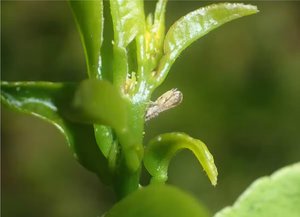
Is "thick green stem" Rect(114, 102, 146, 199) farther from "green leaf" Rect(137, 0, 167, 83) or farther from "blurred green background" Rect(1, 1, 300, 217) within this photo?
"blurred green background" Rect(1, 1, 300, 217)

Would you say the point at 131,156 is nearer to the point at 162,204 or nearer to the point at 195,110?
the point at 162,204

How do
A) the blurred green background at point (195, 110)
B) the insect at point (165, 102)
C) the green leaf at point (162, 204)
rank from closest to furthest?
1. the green leaf at point (162, 204)
2. the insect at point (165, 102)
3. the blurred green background at point (195, 110)

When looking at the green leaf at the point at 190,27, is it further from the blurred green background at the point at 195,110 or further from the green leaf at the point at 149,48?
the blurred green background at the point at 195,110

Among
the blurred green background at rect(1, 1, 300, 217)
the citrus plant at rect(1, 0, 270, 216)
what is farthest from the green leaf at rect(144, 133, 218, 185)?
the blurred green background at rect(1, 1, 300, 217)

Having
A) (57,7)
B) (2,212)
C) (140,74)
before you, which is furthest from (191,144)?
(57,7)

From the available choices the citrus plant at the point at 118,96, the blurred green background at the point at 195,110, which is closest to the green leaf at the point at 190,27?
the citrus plant at the point at 118,96

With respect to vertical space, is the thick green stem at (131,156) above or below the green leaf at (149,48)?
below
